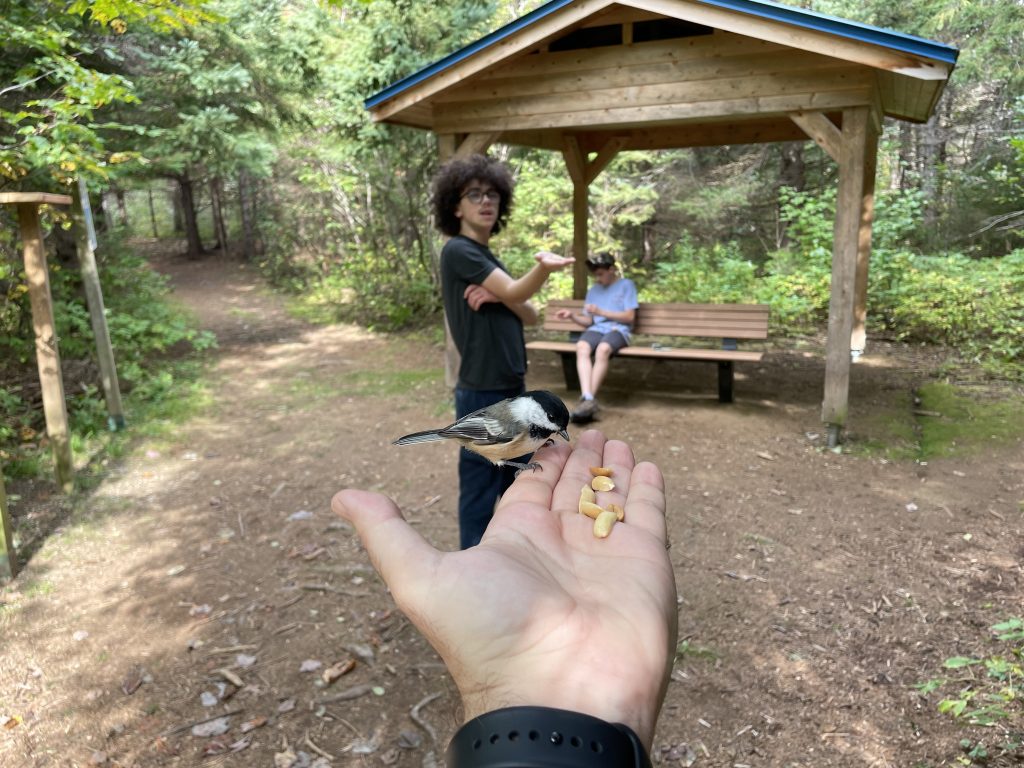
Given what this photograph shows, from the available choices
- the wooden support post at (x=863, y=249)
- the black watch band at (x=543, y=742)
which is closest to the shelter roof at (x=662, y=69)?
the wooden support post at (x=863, y=249)

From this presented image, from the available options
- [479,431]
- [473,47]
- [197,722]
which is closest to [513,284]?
[479,431]

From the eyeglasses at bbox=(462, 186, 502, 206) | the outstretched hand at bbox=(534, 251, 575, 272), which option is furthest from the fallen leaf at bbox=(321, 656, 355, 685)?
the eyeglasses at bbox=(462, 186, 502, 206)

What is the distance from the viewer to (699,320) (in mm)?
7781

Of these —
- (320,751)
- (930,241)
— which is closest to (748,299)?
(930,241)

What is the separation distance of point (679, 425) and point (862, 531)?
7.95 feet

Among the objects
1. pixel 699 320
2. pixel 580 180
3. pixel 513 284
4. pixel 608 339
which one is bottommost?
Answer: pixel 608 339

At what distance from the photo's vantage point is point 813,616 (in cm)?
365

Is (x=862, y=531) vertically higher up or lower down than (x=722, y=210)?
lower down

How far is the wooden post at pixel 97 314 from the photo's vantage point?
6855 mm

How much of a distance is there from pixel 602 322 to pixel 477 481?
467cm

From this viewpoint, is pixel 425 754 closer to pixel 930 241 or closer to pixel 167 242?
pixel 930 241

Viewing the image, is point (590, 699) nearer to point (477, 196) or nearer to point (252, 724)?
point (252, 724)

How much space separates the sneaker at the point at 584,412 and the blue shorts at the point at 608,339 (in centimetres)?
68

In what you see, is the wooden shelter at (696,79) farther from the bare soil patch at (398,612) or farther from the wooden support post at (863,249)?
the bare soil patch at (398,612)
